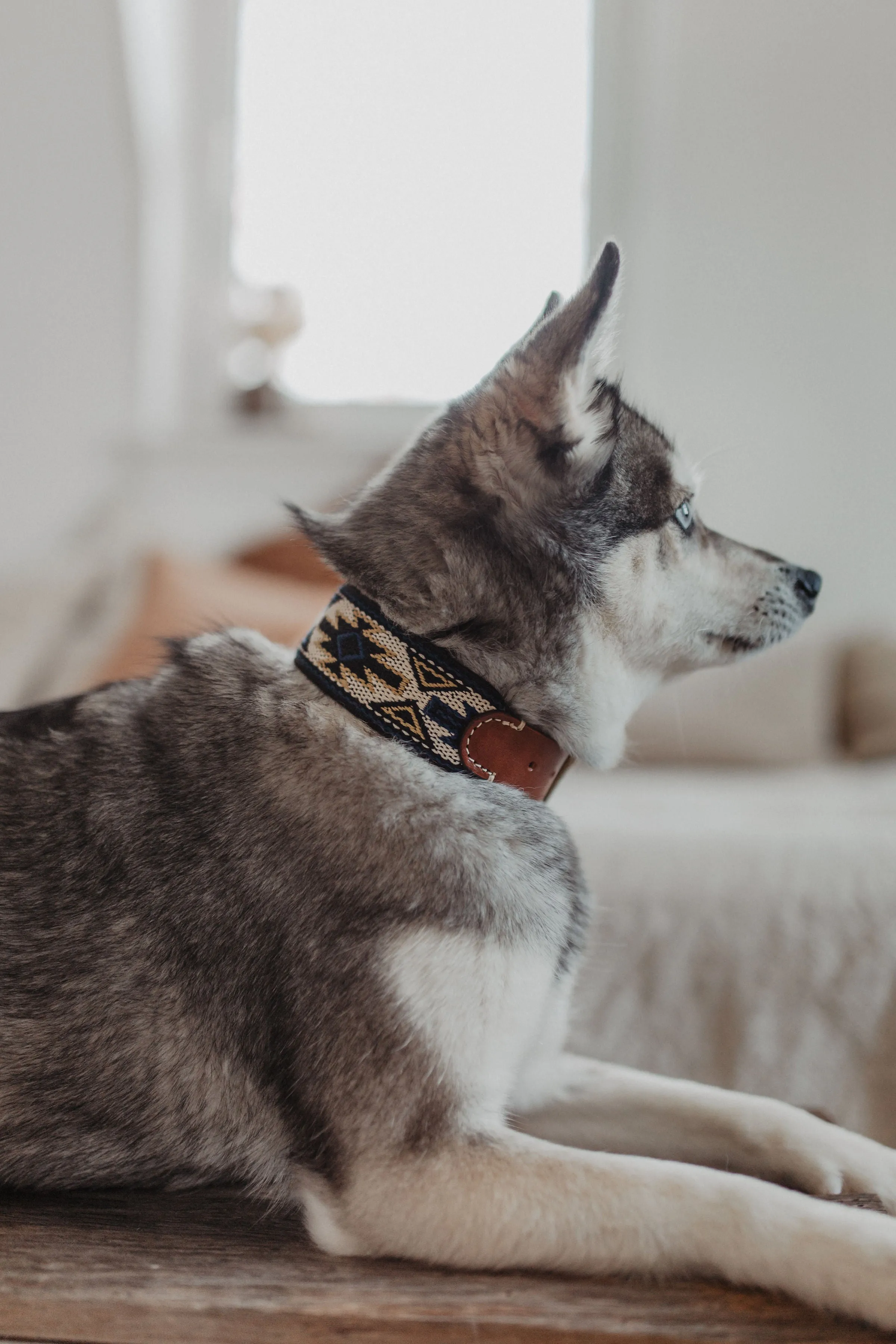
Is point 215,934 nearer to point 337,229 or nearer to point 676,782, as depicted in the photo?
point 676,782

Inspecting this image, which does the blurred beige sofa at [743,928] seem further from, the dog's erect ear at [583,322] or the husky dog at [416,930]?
the dog's erect ear at [583,322]

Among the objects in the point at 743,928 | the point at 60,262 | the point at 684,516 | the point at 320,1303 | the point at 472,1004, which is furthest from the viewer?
the point at 60,262

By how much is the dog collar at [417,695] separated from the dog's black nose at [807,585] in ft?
1.25

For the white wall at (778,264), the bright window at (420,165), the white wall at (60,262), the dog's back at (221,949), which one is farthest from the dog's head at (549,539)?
the bright window at (420,165)

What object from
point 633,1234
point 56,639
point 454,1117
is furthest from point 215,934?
point 56,639

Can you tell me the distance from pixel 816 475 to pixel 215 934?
280cm

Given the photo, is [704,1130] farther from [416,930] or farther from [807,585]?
[807,585]

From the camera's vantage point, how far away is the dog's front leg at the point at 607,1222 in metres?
0.69

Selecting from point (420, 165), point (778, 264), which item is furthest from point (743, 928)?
point (420, 165)

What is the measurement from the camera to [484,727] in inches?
35.9

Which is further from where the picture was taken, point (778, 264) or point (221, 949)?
point (778, 264)

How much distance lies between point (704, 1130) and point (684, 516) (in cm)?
56

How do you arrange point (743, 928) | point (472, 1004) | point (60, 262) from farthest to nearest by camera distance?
point (60, 262) → point (743, 928) → point (472, 1004)

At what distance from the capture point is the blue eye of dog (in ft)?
3.41
